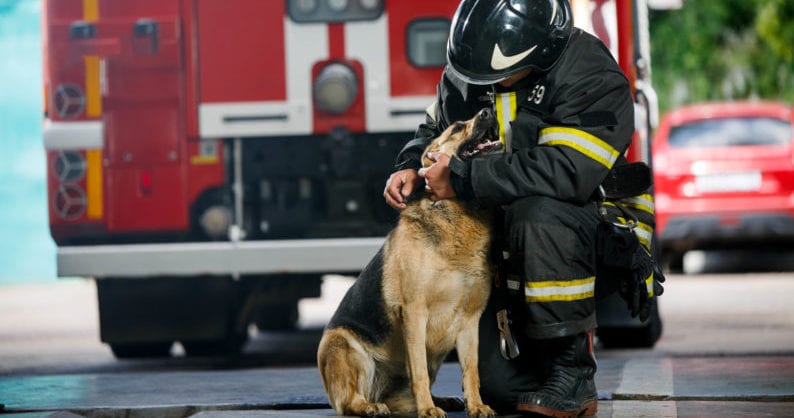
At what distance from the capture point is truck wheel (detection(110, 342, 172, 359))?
7659 mm

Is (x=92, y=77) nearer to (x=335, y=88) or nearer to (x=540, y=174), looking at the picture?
(x=335, y=88)

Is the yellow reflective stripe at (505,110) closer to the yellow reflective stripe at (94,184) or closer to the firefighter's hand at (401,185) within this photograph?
the firefighter's hand at (401,185)

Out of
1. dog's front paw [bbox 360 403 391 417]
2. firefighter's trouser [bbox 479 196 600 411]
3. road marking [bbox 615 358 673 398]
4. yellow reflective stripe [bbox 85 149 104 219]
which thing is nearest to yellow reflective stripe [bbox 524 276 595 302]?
firefighter's trouser [bbox 479 196 600 411]

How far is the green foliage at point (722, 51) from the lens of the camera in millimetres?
20688

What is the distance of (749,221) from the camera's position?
12.6 m

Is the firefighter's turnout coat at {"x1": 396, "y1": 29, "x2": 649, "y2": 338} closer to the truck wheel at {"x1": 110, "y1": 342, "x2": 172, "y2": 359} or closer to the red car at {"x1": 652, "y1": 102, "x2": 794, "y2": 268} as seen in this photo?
the truck wheel at {"x1": 110, "y1": 342, "x2": 172, "y2": 359}

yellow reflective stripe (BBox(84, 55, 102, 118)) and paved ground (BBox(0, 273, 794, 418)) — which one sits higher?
yellow reflective stripe (BBox(84, 55, 102, 118))

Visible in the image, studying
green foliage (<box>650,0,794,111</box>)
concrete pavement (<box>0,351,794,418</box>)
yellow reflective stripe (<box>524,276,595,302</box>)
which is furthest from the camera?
green foliage (<box>650,0,794,111</box>)

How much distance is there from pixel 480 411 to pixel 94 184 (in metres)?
3.01

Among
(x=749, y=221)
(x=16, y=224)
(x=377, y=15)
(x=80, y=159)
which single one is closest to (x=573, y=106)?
(x=377, y=15)

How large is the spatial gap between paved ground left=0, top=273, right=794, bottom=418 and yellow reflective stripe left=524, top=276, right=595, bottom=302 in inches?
19.7

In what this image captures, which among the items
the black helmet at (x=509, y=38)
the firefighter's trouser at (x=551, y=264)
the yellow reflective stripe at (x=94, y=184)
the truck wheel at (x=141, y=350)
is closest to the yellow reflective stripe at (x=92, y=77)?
the yellow reflective stripe at (x=94, y=184)

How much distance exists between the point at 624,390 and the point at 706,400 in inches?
12.7

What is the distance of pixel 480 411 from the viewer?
4383 mm
